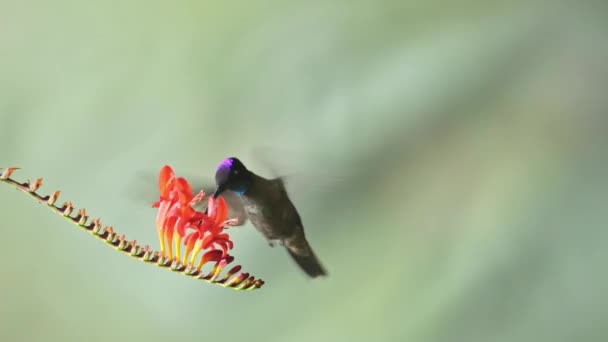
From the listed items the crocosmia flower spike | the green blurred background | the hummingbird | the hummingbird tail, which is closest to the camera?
the crocosmia flower spike

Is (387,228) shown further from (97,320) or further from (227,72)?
(97,320)

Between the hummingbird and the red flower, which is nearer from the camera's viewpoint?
the red flower

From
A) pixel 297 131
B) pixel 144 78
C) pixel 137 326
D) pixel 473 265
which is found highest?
pixel 144 78

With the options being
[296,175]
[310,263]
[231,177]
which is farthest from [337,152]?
[231,177]

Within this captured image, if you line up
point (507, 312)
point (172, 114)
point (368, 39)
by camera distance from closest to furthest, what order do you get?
point (507, 312), point (368, 39), point (172, 114)

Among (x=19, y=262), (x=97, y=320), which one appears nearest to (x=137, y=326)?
(x=97, y=320)

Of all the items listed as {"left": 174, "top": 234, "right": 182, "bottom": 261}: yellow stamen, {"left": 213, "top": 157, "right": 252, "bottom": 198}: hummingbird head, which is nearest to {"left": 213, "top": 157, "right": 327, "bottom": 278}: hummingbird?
{"left": 213, "top": 157, "right": 252, "bottom": 198}: hummingbird head

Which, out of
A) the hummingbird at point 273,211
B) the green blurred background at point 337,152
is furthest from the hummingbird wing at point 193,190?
the green blurred background at point 337,152

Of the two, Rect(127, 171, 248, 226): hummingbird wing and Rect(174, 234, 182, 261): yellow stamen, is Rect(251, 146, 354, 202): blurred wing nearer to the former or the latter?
Rect(127, 171, 248, 226): hummingbird wing
